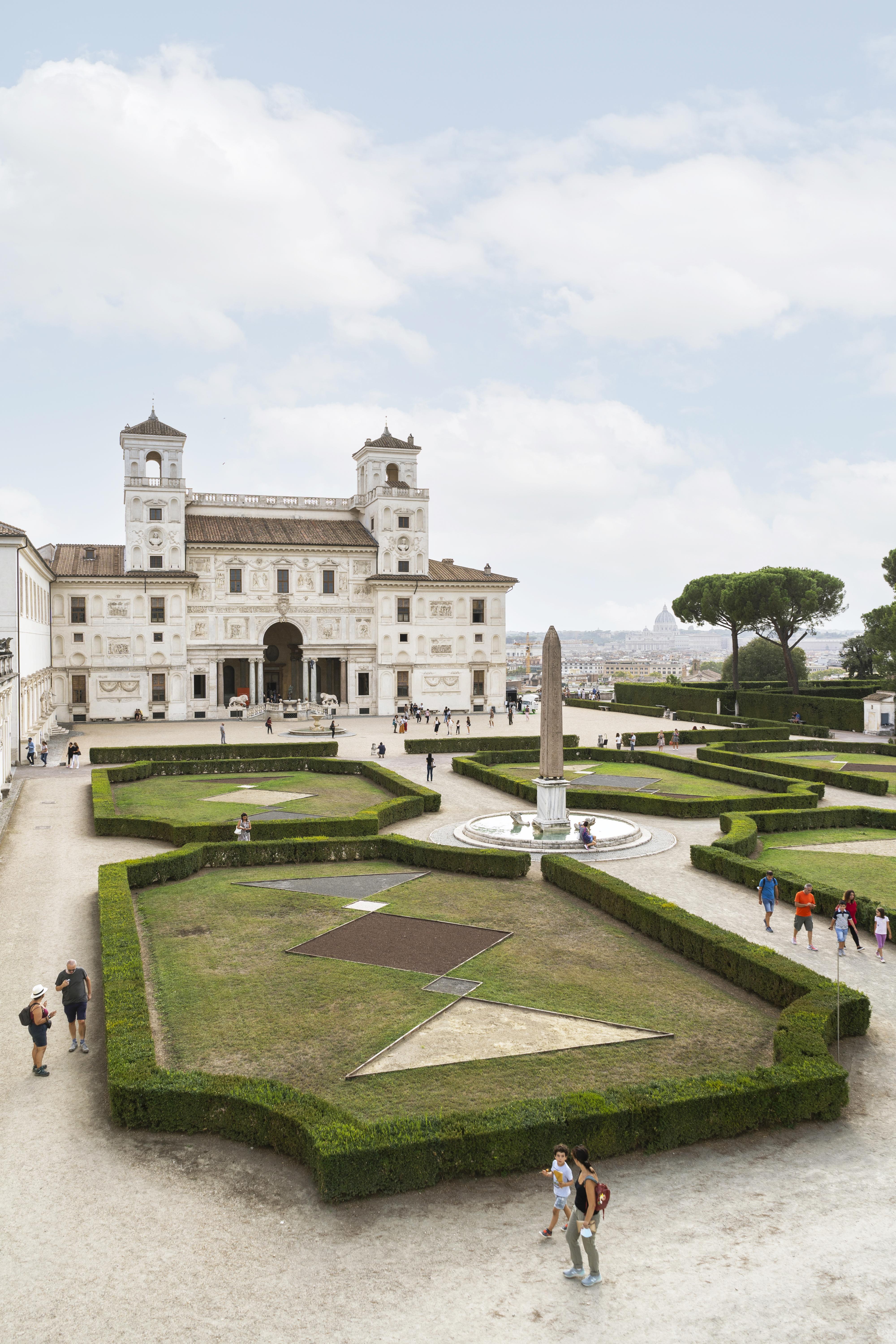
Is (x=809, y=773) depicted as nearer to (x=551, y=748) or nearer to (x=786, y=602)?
(x=551, y=748)

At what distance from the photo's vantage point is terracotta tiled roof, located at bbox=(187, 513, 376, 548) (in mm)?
60875

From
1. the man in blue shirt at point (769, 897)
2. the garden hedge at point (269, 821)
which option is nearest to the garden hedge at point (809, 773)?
the garden hedge at point (269, 821)

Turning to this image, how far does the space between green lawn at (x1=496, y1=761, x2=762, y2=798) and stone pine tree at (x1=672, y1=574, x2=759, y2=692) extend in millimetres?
26198

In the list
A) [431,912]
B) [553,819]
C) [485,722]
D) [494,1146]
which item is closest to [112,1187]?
[494,1146]

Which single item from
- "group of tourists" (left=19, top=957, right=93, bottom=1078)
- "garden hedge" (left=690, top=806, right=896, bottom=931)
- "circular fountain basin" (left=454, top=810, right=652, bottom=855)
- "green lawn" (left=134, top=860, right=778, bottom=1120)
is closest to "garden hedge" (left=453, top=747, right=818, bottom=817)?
"garden hedge" (left=690, top=806, right=896, bottom=931)

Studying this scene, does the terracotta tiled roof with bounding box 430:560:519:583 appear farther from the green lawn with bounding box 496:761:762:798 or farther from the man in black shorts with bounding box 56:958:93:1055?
the man in black shorts with bounding box 56:958:93:1055

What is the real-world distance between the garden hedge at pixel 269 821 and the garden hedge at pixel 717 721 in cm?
1777

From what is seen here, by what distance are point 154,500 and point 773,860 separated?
47.6m

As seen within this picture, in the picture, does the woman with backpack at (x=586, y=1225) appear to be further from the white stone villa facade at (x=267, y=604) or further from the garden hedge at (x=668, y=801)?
the white stone villa facade at (x=267, y=604)

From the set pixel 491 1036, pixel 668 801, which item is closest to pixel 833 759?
pixel 668 801

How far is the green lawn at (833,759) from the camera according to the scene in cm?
3522

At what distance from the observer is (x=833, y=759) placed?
133ft

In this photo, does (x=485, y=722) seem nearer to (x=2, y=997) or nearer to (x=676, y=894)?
(x=676, y=894)

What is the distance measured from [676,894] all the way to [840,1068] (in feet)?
28.8
